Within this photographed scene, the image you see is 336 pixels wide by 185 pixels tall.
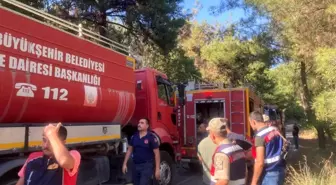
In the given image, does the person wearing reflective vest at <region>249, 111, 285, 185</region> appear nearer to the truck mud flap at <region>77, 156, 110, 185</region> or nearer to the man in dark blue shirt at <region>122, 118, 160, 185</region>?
the man in dark blue shirt at <region>122, 118, 160, 185</region>

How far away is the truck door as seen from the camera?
28.5ft

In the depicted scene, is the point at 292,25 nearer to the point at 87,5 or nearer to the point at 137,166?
the point at 137,166

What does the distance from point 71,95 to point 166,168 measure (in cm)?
338

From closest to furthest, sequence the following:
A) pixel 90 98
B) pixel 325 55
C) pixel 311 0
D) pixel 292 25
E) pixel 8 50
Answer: pixel 8 50 < pixel 90 98 < pixel 325 55 < pixel 311 0 < pixel 292 25

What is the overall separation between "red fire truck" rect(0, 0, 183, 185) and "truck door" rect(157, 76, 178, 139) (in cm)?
6

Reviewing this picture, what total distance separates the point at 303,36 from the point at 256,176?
5.38m

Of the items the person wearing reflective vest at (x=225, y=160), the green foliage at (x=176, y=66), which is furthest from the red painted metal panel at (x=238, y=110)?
the person wearing reflective vest at (x=225, y=160)

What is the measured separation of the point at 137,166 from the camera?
6.38 meters

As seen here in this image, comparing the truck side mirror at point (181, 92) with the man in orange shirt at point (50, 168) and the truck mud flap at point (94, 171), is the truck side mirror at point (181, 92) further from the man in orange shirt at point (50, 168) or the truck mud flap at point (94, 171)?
the man in orange shirt at point (50, 168)

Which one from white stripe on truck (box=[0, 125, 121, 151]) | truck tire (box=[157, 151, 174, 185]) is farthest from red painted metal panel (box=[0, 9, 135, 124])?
truck tire (box=[157, 151, 174, 185])

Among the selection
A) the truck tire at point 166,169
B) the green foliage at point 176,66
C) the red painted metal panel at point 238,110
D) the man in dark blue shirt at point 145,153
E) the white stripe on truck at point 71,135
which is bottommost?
the truck tire at point 166,169

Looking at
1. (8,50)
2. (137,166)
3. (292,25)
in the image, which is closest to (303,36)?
(292,25)

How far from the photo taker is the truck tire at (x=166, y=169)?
807 centimetres

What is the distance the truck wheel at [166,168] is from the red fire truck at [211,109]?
2.67m
